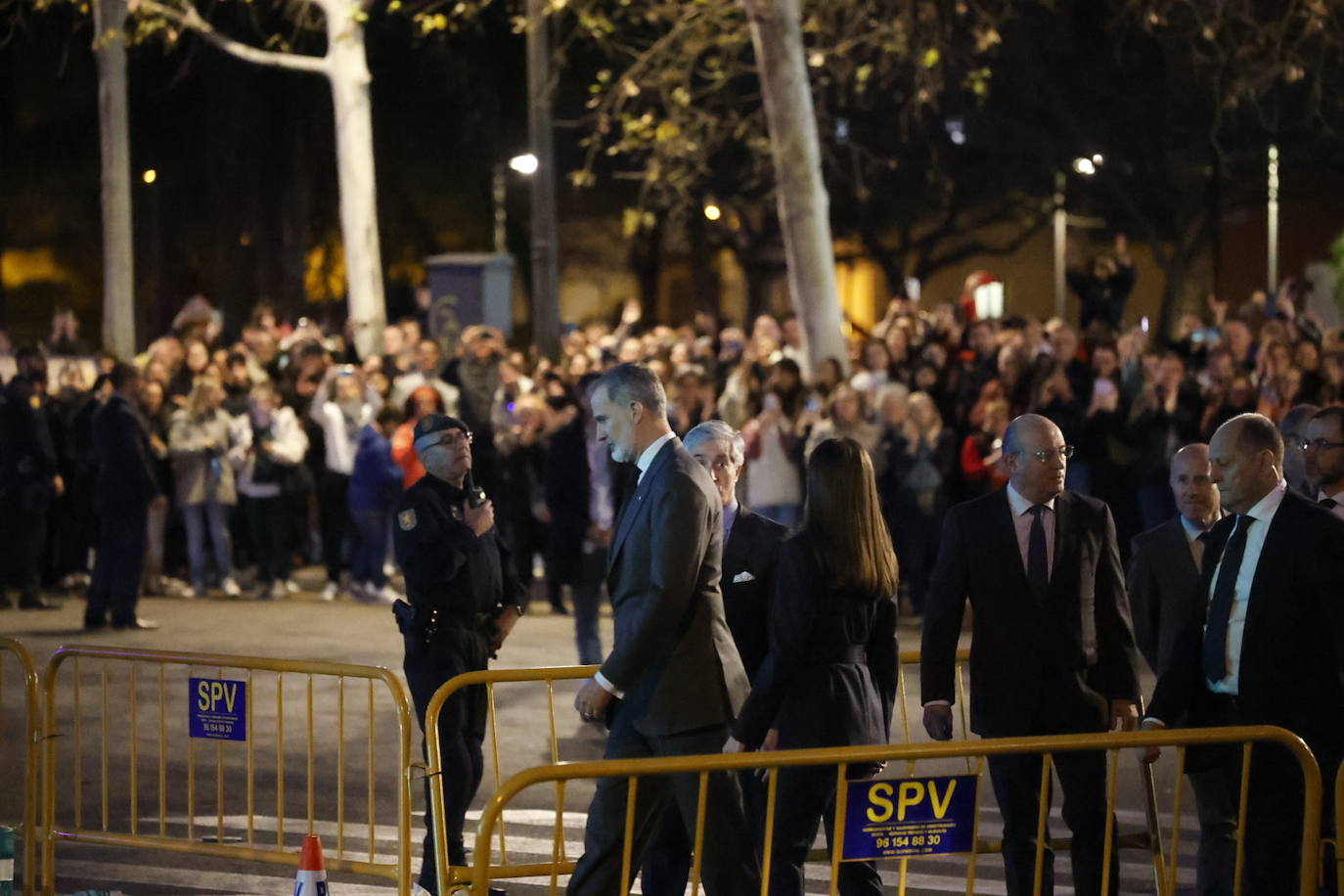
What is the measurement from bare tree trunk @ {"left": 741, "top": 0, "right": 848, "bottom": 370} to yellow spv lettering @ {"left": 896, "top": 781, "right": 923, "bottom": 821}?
14.0m

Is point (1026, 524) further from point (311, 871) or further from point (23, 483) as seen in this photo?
point (23, 483)

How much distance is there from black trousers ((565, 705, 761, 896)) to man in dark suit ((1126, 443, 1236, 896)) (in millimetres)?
1809

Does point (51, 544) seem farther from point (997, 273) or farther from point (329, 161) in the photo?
point (997, 273)

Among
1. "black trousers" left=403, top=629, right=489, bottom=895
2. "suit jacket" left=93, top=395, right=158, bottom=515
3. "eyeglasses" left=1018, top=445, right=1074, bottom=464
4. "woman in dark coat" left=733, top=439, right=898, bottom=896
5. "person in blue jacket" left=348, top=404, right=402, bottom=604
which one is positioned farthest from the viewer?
"person in blue jacket" left=348, top=404, right=402, bottom=604

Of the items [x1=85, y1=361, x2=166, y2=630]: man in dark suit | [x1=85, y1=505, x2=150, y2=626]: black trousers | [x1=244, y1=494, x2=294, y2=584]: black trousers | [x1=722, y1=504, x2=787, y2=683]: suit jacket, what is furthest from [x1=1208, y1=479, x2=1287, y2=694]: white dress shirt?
[x1=244, y1=494, x2=294, y2=584]: black trousers

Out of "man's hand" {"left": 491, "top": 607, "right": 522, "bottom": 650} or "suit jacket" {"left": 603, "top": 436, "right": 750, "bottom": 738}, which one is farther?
"man's hand" {"left": 491, "top": 607, "right": 522, "bottom": 650}

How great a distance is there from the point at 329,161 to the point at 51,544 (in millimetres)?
24197

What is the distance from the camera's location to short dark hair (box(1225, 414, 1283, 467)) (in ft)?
21.9

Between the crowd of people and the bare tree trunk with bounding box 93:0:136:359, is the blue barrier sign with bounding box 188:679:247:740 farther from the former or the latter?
the bare tree trunk with bounding box 93:0:136:359

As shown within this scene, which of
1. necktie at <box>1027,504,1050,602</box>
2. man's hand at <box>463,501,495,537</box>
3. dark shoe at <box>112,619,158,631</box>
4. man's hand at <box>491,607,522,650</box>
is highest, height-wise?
man's hand at <box>463,501,495,537</box>

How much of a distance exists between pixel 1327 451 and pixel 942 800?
2.66 m

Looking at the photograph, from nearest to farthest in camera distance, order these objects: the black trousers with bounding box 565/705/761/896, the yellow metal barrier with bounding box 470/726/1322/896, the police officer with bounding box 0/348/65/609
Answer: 1. the yellow metal barrier with bounding box 470/726/1322/896
2. the black trousers with bounding box 565/705/761/896
3. the police officer with bounding box 0/348/65/609

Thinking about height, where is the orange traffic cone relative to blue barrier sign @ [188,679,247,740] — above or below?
below

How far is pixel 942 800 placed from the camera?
5.77 m
